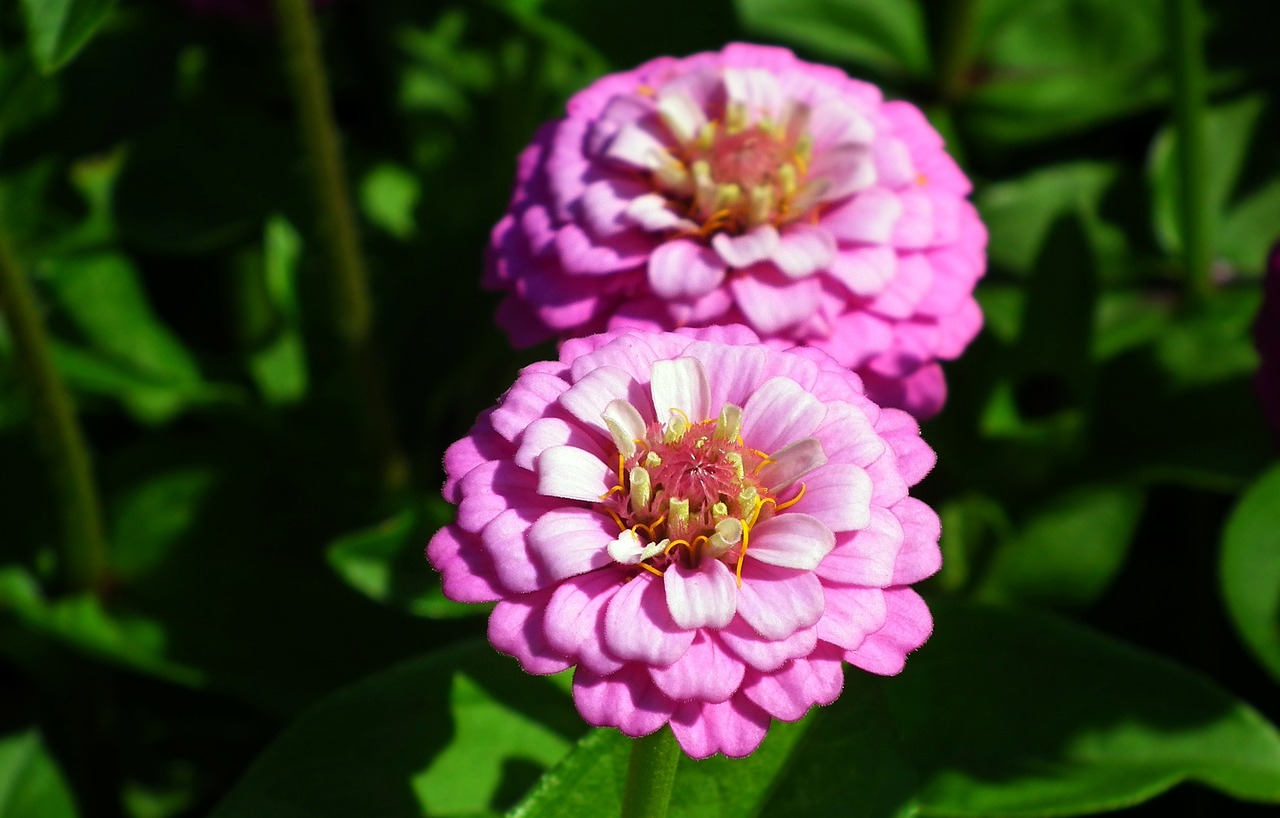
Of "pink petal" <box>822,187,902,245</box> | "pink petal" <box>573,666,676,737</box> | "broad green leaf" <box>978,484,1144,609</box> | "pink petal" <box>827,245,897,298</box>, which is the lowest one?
"broad green leaf" <box>978,484,1144,609</box>

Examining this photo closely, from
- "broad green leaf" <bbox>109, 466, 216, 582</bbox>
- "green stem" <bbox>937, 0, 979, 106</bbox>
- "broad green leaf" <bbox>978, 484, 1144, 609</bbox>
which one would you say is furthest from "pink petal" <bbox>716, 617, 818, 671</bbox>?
"green stem" <bbox>937, 0, 979, 106</bbox>

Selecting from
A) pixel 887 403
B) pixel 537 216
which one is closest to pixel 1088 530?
pixel 887 403

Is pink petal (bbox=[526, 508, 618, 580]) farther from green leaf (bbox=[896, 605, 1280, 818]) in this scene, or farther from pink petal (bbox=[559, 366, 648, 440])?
green leaf (bbox=[896, 605, 1280, 818])

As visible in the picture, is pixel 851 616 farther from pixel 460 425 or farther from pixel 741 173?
pixel 460 425

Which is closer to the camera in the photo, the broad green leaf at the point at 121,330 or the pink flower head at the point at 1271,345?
the pink flower head at the point at 1271,345

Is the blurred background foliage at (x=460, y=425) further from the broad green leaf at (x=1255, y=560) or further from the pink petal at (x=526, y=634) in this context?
the pink petal at (x=526, y=634)

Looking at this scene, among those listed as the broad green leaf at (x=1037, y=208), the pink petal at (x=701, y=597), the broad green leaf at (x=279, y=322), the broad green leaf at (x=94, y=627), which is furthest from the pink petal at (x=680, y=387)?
the broad green leaf at (x=1037, y=208)
